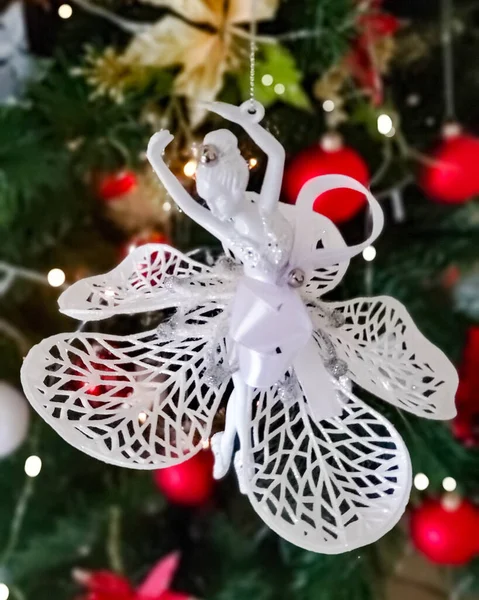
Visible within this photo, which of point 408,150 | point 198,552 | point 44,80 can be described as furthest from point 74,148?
point 198,552

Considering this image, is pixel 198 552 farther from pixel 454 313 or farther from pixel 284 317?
pixel 284 317

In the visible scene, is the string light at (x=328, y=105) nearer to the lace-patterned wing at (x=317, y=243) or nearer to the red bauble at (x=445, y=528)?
the lace-patterned wing at (x=317, y=243)

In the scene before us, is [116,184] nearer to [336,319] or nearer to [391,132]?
[391,132]

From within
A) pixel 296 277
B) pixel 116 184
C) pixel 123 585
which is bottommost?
pixel 123 585

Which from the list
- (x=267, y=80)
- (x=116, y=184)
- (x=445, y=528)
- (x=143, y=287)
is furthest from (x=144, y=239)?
(x=445, y=528)

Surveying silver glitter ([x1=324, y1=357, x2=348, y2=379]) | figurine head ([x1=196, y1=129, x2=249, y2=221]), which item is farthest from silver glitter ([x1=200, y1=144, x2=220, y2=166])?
silver glitter ([x1=324, y1=357, x2=348, y2=379])

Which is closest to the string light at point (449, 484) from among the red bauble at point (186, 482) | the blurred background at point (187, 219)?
the blurred background at point (187, 219)
